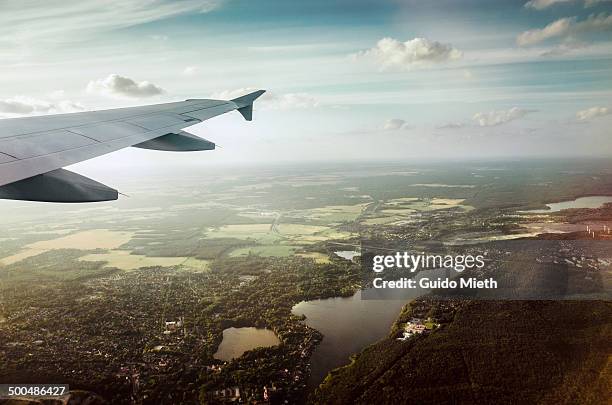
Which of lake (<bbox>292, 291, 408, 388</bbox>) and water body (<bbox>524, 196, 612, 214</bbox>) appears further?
water body (<bbox>524, 196, 612, 214</bbox>)

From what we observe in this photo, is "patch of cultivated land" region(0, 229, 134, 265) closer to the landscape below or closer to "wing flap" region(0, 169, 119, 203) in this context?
the landscape below

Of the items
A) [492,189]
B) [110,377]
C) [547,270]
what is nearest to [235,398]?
[110,377]

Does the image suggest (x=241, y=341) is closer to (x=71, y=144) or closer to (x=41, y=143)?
(x=71, y=144)

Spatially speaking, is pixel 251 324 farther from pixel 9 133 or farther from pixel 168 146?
pixel 9 133

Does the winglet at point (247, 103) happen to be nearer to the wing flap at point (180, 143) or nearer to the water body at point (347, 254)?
the wing flap at point (180, 143)

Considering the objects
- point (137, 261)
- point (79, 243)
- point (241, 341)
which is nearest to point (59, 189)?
point (241, 341)

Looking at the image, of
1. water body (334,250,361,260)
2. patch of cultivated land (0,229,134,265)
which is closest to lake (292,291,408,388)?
water body (334,250,361,260)

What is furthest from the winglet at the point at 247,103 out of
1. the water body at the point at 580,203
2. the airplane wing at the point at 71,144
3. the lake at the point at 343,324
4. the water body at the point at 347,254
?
the water body at the point at 580,203
